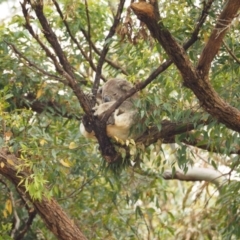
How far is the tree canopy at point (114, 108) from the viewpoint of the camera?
13.8 feet

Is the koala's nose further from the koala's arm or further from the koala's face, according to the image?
the koala's arm

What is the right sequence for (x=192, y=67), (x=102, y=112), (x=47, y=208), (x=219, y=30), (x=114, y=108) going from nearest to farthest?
(x=219, y=30) → (x=192, y=67) → (x=114, y=108) → (x=47, y=208) → (x=102, y=112)

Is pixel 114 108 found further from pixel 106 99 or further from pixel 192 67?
pixel 106 99

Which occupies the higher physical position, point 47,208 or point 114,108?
point 114,108

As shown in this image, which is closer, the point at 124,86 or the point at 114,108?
the point at 114,108

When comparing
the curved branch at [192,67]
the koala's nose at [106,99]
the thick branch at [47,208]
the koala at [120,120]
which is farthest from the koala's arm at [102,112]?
the curved branch at [192,67]

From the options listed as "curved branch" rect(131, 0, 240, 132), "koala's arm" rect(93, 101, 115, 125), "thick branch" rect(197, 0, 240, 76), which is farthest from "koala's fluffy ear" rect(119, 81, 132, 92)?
"thick branch" rect(197, 0, 240, 76)

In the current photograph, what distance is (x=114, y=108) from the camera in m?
4.64

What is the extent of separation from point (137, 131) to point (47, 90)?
1088mm

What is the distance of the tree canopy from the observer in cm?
420

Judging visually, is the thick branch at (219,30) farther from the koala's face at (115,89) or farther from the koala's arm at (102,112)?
the koala's face at (115,89)

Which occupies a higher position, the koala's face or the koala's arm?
the koala's face

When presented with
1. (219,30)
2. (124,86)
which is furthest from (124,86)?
(219,30)

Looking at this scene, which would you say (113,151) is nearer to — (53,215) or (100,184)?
(53,215)
